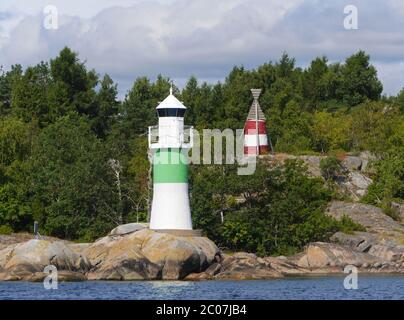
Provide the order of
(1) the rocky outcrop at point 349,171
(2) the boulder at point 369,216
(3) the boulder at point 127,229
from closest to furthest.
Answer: (3) the boulder at point 127,229, (2) the boulder at point 369,216, (1) the rocky outcrop at point 349,171

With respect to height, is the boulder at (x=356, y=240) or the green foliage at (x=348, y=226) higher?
the green foliage at (x=348, y=226)

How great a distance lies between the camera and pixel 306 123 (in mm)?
65562

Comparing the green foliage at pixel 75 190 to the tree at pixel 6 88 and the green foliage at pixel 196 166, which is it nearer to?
the green foliage at pixel 196 166

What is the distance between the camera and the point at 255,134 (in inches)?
2438

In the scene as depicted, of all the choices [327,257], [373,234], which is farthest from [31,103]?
[327,257]

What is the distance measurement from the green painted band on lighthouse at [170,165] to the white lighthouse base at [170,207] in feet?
0.75

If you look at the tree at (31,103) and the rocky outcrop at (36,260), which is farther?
the tree at (31,103)

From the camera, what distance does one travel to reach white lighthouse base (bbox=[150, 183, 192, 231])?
43.6 m

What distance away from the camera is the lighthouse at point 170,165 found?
43.4 meters

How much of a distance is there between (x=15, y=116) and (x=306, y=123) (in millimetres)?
17045

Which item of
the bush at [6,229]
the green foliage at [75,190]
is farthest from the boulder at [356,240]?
the bush at [6,229]

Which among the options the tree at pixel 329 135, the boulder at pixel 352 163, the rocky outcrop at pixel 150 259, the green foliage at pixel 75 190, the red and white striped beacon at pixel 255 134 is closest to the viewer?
the rocky outcrop at pixel 150 259

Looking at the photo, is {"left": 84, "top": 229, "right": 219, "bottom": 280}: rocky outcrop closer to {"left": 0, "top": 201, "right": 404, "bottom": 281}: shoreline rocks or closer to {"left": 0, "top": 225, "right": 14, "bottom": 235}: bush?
{"left": 0, "top": 201, "right": 404, "bottom": 281}: shoreline rocks
